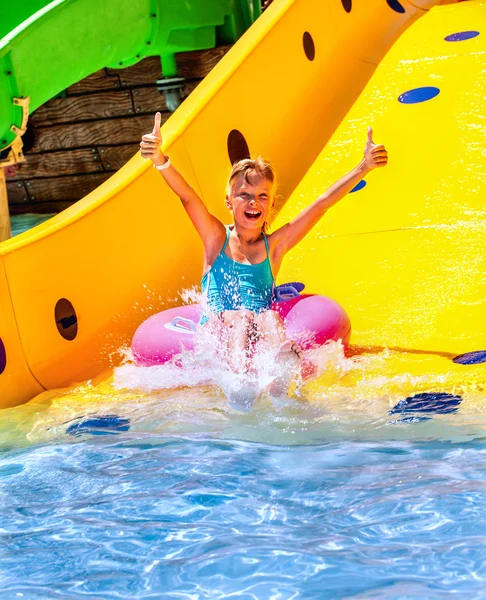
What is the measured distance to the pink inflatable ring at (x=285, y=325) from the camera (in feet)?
8.77

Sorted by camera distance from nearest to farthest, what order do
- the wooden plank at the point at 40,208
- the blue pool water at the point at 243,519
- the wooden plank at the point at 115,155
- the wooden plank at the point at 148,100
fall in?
the blue pool water at the point at 243,519 < the wooden plank at the point at 148,100 < the wooden plank at the point at 115,155 < the wooden plank at the point at 40,208

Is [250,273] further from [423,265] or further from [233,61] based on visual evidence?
[233,61]

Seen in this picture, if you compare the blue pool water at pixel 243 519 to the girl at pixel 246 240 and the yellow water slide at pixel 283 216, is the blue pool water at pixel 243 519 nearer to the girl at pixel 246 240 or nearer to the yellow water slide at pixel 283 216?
the girl at pixel 246 240

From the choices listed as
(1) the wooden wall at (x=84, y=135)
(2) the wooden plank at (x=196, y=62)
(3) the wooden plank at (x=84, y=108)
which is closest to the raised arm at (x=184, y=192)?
(2) the wooden plank at (x=196, y=62)

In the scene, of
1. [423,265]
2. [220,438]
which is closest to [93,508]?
[220,438]

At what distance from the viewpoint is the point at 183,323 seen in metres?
2.87

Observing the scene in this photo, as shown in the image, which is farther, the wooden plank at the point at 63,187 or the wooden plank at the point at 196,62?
the wooden plank at the point at 63,187

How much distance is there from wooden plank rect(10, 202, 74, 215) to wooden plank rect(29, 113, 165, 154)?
41 centimetres

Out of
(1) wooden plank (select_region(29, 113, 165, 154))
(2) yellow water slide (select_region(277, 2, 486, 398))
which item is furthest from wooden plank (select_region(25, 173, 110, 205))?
(2) yellow water slide (select_region(277, 2, 486, 398))

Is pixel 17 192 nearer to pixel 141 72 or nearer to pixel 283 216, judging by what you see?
pixel 141 72

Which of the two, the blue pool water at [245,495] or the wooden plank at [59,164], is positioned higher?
the wooden plank at [59,164]

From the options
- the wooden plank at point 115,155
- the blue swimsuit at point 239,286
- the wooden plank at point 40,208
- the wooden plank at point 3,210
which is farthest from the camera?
the wooden plank at point 40,208

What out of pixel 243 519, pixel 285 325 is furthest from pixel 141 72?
pixel 243 519

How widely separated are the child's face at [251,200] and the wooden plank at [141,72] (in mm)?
3804
